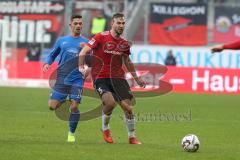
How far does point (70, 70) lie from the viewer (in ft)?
48.8

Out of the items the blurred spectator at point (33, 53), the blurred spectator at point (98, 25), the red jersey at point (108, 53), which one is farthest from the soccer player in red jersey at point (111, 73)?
the blurred spectator at point (33, 53)

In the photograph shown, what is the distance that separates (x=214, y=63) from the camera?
35.8m

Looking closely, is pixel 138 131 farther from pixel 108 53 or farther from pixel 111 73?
pixel 108 53

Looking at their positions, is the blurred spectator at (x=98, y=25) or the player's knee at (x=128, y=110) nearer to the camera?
the player's knee at (x=128, y=110)

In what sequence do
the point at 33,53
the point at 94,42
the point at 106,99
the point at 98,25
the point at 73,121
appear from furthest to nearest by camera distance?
1. the point at 33,53
2. the point at 98,25
3. the point at 73,121
4. the point at 94,42
5. the point at 106,99

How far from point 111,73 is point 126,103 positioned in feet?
2.15

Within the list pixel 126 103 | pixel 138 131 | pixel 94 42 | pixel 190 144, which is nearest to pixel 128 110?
pixel 126 103

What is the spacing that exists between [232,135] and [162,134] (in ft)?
5.01

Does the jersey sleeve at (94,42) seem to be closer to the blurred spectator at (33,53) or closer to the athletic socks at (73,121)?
the athletic socks at (73,121)

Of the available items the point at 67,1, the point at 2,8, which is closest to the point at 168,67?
the point at 67,1

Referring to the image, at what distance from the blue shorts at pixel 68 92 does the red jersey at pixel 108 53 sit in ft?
1.77

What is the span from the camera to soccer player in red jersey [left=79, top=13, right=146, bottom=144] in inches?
549

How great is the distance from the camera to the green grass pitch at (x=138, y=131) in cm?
1199

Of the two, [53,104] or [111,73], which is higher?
[111,73]
